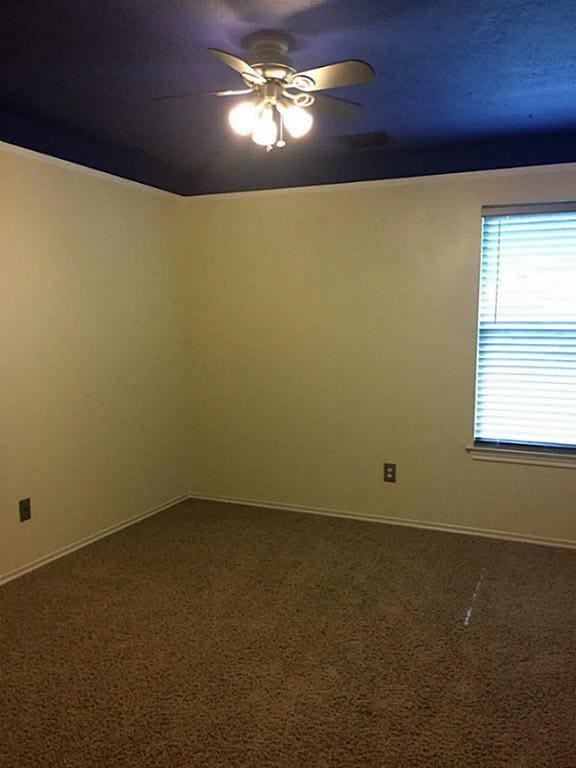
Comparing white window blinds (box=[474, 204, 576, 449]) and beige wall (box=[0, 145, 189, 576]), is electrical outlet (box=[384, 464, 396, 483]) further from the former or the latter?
beige wall (box=[0, 145, 189, 576])

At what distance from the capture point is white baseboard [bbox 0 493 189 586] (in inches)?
128

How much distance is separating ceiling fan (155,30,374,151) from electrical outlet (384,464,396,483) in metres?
2.31

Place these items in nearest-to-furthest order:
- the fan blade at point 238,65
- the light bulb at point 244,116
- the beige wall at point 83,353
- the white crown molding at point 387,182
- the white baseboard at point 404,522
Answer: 1. the fan blade at point 238,65
2. the light bulb at point 244,116
3. the beige wall at point 83,353
4. the white crown molding at point 387,182
5. the white baseboard at point 404,522

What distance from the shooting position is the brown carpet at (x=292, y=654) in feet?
6.61

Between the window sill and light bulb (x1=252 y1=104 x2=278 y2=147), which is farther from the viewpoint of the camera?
the window sill

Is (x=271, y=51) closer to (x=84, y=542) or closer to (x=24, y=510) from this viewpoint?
(x=24, y=510)

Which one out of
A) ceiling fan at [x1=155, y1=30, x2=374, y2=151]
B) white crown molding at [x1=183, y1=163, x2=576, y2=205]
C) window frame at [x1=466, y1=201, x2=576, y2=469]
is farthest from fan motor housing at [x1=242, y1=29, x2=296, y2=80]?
window frame at [x1=466, y1=201, x2=576, y2=469]

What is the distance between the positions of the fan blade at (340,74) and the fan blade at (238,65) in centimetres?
14

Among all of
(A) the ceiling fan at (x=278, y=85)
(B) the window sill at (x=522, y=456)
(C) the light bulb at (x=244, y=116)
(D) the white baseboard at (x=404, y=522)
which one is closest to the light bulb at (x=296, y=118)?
(A) the ceiling fan at (x=278, y=85)

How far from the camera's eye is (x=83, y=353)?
3.61m

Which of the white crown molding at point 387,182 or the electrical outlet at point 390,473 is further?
the electrical outlet at point 390,473

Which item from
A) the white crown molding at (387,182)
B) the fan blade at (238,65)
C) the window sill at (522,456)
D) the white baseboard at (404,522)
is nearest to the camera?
the fan blade at (238,65)

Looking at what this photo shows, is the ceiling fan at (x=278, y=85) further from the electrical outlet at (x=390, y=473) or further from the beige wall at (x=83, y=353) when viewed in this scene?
the electrical outlet at (x=390, y=473)

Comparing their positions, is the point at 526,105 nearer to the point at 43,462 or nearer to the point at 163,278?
the point at 163,278
